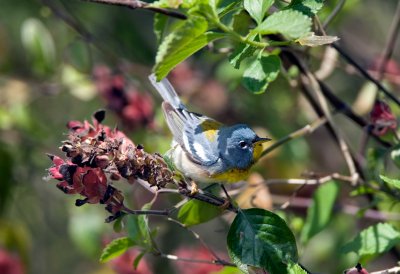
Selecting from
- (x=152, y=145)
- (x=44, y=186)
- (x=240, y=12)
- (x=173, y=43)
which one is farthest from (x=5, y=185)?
(x=173, y=43)

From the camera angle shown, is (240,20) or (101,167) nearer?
(101,167)

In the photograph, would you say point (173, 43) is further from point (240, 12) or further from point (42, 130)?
point (42, 130)

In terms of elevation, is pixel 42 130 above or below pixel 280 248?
above

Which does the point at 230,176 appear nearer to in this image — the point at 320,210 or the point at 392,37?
the point at 320,210

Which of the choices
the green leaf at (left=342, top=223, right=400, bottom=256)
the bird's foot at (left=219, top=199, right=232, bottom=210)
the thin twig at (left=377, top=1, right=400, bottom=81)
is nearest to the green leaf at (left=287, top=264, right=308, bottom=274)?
the bird's foot at (left=219, top=199, right=232, bottom=210)

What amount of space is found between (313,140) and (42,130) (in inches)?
72.3

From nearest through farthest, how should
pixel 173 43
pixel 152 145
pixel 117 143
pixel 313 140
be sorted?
pixel 173 43, pixel 117 143, pixel 152 145, pixel 313 140

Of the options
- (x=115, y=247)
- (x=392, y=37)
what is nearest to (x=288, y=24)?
(x=115, y=247)

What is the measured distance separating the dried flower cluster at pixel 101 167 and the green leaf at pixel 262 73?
1.07ft

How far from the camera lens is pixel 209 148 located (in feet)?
8.20

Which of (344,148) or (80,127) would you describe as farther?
(344,148)

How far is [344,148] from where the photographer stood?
242cm

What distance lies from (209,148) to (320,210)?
0.45m

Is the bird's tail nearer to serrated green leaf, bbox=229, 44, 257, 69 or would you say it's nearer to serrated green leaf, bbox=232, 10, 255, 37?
serrated green leaf, bbox=232, 10, 255, 37
